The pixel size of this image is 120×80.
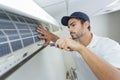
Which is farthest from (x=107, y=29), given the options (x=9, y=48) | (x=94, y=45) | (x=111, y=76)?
(x=9, y=48)

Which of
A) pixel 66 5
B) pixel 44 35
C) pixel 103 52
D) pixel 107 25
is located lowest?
pixel 107 25

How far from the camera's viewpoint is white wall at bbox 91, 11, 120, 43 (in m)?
4.34

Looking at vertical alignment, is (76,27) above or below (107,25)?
above

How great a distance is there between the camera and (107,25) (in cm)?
446

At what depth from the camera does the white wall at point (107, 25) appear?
4.34 metres

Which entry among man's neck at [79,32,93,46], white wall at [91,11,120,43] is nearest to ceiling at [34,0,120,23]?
man's neck at [79,32,93,46]

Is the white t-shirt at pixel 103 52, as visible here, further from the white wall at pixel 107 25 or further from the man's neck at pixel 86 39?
the white wall at pixel 107 25

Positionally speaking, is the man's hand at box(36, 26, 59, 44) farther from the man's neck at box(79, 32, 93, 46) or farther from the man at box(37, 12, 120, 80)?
the man's neck at box(79, 32, 93, 46)

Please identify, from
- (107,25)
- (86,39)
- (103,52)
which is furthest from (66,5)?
(107,25)

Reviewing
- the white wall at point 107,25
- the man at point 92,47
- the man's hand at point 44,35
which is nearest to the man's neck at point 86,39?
the man at point 92,47

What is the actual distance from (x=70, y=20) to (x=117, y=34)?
11.3ft

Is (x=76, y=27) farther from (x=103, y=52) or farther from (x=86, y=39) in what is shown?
(x=103, y=52)

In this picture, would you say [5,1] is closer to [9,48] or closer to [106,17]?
[9,48]

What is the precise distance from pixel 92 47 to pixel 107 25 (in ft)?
10.4
